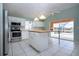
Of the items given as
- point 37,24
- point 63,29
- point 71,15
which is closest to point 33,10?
point 37,24

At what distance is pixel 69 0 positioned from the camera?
49.3 inches

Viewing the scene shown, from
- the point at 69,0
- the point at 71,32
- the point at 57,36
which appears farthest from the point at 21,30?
the point at 69,0

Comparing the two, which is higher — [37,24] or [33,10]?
[33,10]

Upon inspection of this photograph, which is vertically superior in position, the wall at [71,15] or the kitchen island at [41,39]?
the wall at [71,15]

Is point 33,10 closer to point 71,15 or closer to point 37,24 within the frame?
point 37,24

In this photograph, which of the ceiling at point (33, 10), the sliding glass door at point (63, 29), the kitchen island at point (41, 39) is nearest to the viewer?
the ceiling at point (33, 10)

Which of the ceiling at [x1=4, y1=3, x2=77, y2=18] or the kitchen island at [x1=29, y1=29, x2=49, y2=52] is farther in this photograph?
the kitchen island at [x1=29, y1=29, x2=49, y2=52]

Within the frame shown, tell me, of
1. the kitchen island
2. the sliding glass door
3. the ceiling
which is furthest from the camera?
the kitchen island

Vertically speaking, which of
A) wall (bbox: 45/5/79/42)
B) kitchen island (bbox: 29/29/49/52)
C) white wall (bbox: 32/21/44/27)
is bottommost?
kitchen island (bbox: 29/29/49/52)

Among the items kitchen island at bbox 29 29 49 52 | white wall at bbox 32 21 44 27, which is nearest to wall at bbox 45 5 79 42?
white wall at bbox 32 21 44 27

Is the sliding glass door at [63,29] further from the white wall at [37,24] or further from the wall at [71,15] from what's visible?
the white wall at [37,24]

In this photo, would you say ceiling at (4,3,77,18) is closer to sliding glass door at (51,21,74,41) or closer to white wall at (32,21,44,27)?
white wall at (32,21,44,27)

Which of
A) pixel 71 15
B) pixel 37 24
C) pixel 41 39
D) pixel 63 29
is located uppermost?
pixel 71 15

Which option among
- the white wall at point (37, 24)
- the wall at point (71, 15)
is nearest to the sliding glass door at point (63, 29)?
the wall at point (71, 15)
